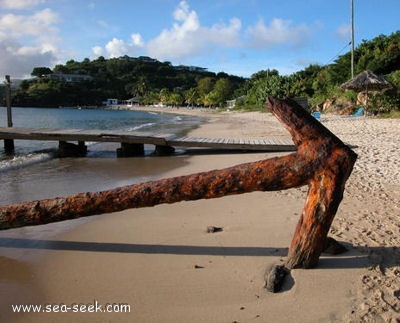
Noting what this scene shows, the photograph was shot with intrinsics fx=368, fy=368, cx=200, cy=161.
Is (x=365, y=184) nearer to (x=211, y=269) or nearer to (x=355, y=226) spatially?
(x=355, y=226)

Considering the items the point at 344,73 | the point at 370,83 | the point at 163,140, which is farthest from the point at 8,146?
the point at 344,73

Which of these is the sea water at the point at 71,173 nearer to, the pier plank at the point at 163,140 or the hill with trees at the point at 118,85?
the pier plank at the point at 163,140

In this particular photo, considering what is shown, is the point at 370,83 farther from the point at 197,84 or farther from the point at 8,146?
the point at 197,84

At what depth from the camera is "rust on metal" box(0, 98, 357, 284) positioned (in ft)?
8.75

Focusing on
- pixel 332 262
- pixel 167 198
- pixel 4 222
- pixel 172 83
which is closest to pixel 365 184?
pixel 332 262

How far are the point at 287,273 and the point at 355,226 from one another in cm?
160

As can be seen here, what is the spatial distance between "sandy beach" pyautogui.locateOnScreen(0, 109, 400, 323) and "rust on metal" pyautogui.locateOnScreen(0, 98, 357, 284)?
15.6 inches

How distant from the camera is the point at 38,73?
5886 inches

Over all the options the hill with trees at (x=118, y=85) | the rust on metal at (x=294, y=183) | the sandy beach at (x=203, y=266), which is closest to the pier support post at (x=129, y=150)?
the sandy beach at (x=203, y=266)

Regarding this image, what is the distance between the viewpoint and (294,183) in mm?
2709

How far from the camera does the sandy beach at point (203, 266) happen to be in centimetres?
267

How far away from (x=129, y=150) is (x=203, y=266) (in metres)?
9.45

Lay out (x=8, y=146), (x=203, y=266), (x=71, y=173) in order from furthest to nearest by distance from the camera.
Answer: (x=8, y=146) < (x=71, y=173) < (x=203, y=266)

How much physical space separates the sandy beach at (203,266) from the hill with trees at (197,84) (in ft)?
61.1
